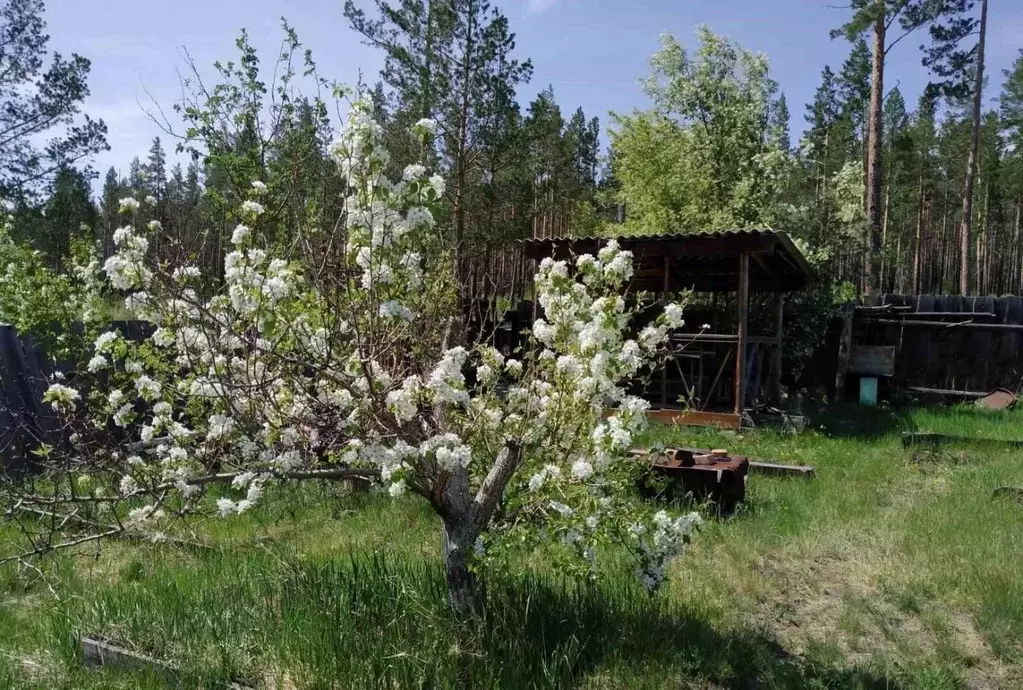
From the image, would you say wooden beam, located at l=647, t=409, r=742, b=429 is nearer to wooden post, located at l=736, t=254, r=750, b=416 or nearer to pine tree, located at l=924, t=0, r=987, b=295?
wooden post, located at l=736, t=254, r=750, b=416

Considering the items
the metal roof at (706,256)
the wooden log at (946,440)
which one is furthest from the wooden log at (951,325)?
the wooden log at (946,440)

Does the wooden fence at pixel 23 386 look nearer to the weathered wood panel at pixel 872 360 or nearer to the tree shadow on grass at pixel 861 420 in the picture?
the tree shadow on grass at pixel 861 420

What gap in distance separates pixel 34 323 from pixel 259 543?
4.47 metres

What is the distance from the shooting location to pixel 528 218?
23.1m

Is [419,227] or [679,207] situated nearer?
[419,227]

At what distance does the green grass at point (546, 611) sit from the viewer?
151 inches

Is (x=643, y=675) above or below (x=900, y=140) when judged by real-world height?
below

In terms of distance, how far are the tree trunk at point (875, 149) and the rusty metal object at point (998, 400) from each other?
3891mm

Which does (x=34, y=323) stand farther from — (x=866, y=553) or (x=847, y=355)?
(x=847, y=355)

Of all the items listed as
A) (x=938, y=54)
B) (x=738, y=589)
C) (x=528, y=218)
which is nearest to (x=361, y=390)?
(x=738, y=589)

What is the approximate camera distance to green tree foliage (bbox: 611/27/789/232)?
1994 cm

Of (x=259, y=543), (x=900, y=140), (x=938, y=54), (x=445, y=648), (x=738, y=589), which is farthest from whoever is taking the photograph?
(x=900, y=140)

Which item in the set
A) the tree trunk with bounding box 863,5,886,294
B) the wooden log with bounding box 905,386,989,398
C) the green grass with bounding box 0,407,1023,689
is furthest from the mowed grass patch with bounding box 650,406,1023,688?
the tree trunk with bounding box 863,5,886,294

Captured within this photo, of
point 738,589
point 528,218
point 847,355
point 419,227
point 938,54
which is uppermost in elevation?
point 938,54
